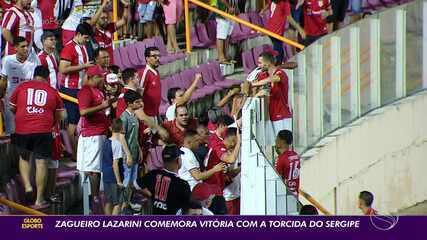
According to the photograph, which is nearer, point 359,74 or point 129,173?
point 129,173

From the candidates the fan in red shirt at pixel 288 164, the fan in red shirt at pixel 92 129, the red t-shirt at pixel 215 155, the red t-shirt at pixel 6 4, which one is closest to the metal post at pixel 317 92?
the fan in red shirt at pixel 288 164

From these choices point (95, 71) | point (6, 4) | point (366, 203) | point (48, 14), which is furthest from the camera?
point (48, 14)

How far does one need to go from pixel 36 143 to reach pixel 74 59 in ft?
3.47

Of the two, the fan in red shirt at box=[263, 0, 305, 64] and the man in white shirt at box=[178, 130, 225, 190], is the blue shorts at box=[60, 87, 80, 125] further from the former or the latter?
the fan in red shirt at box=[263, 0, 305, 64]

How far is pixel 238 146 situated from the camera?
10906mm

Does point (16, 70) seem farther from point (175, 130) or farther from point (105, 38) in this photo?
point (175, 130)

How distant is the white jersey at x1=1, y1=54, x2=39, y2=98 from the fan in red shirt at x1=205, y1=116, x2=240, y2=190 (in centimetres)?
135

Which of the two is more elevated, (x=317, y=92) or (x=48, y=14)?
(x=48, y=14)

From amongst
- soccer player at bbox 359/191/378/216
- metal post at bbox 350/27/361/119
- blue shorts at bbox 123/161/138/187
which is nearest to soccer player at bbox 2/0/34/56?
blue shorts at bbox 123/161/138/187

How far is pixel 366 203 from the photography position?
10734mm

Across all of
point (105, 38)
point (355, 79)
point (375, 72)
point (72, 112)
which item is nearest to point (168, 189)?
point (72, 112)

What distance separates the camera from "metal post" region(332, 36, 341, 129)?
11.3 metres

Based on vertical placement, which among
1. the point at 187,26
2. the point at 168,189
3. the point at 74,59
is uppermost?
the point at 187,26

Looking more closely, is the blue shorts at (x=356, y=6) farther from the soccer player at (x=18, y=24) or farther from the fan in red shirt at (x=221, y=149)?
the soccer player at (x=18, y=24)
